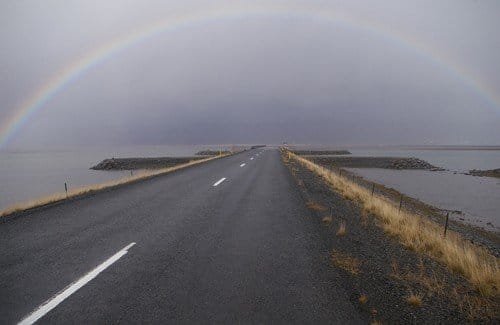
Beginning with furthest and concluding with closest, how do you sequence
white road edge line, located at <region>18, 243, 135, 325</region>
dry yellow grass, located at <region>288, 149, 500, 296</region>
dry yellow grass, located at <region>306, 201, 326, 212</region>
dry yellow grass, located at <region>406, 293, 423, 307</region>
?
dry yellow grass, located at <region>306, 201, 326, 212</region> → dry yellow grass, located at <region>288, 149, 500, 296</region> → dry yellow grass, located at <region>406, 293, 423, 307</region> → white road edge line, located at <region>18, 243, 135, 325</region>

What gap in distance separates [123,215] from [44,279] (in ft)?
13.7

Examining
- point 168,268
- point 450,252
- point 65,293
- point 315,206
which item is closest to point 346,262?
point 450,252

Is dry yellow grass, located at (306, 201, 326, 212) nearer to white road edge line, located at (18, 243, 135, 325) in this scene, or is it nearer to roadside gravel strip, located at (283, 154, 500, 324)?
roadside gravel strip, located at (283, 154, 500, 324)

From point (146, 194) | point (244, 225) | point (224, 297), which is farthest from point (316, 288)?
point (146, 194)

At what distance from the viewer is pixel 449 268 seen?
523cm

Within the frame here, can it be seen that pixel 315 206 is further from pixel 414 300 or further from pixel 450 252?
pixel 414 300

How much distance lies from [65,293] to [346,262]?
168 inches

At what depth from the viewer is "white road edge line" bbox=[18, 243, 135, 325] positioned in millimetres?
3332

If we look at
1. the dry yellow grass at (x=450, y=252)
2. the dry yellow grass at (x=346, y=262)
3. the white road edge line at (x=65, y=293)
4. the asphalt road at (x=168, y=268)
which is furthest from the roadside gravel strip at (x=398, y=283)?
the white road edge line at (x=65, y=293)

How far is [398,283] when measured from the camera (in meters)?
4.36

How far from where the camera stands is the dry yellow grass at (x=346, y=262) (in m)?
4.78

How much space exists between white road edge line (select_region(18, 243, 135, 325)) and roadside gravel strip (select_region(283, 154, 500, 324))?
3702 millimetres

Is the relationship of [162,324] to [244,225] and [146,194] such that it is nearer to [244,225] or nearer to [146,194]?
[244,225]

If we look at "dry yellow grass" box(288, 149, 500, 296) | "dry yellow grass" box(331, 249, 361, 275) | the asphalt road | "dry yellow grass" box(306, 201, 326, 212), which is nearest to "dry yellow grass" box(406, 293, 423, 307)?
the asphalt road
